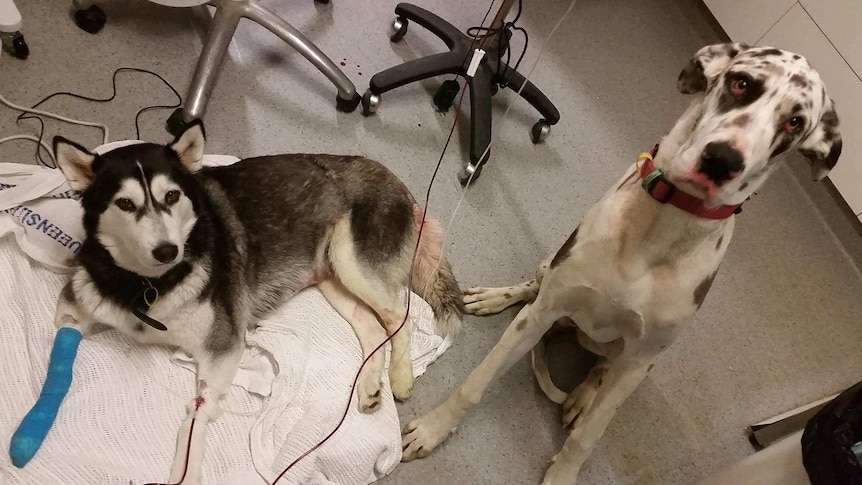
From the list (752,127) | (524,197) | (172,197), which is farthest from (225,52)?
(752,127)

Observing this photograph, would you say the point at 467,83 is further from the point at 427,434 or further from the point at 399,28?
the point at 427,434

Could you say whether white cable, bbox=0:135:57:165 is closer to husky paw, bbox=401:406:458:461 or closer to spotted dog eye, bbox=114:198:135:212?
spotted dog eye, bbox=114:198:135:212

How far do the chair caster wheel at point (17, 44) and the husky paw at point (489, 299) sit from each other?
1.96 meters

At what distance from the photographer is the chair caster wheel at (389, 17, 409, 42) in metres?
2.98

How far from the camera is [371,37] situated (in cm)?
302

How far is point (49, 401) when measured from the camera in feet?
5.26

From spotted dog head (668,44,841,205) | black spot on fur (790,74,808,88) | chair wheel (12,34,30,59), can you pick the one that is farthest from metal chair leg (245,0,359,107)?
black spot on fur (790,74,808,88)

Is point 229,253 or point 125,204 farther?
point 229,253

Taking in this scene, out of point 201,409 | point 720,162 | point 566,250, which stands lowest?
point 201,409

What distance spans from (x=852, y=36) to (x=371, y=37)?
94.9 inches

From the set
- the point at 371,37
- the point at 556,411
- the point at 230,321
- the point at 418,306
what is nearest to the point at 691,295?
the point at 556,411

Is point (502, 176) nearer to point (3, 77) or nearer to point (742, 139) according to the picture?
point (742, 139)

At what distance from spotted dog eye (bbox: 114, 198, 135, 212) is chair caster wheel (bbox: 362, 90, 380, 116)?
1.38 m

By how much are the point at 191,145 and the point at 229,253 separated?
13.6 inches
